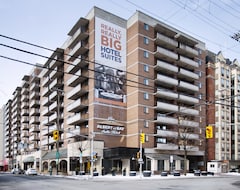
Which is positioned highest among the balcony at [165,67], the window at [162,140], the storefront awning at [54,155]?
the balcony at [165,67]

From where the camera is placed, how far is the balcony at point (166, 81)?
61894 mm

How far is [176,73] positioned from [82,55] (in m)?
19.5

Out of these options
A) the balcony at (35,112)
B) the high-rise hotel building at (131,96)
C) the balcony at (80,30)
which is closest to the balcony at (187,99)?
the high-rise hotel building at (131,96)

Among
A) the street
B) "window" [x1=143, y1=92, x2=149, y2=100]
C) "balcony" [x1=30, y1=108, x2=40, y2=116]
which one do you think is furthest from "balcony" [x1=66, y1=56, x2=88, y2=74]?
"balcony" [x1=30, y1=108, x2=40, y2=116]

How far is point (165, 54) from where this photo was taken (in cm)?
6369

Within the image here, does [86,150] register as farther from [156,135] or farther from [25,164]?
[25,164]

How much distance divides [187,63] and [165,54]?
23.6ft

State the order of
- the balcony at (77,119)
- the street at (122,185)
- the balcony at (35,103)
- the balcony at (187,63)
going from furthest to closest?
the balcony at (35,103), the balcony at (187,63), the balcony at (77,119), the street at (122,185)

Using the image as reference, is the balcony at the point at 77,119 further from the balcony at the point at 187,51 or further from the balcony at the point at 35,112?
the balcony at the point at 35,112

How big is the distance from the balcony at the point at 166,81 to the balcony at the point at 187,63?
5.16 metres

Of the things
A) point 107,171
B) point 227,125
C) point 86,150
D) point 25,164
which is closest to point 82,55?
point 86,150

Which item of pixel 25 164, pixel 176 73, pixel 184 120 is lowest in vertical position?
pixel 25 164

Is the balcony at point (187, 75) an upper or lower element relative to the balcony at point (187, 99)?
upper

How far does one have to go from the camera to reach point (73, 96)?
213 feet
